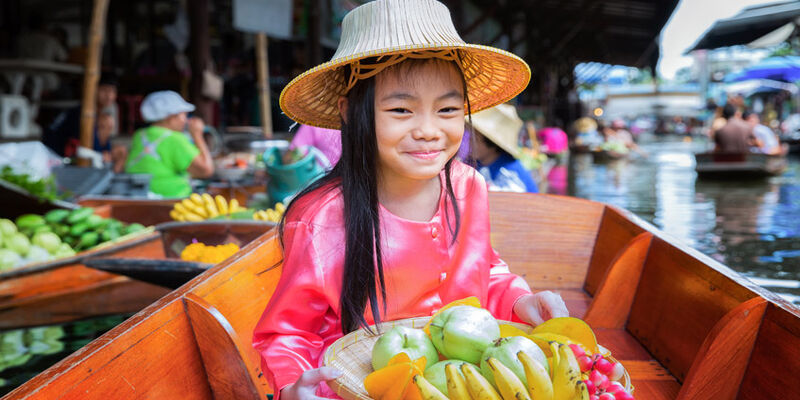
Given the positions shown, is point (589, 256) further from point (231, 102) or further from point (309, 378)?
point (231, 102)

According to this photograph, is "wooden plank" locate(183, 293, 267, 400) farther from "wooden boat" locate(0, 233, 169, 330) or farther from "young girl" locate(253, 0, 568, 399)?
"wooden boat" locate(0, 233, 169, 330)

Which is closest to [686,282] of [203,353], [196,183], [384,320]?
[384,320]

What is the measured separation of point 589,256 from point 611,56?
72.6ft

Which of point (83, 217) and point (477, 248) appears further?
point (83, 217)

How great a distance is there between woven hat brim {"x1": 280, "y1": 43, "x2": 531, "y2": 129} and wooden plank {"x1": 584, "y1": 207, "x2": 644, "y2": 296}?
1.00 meters

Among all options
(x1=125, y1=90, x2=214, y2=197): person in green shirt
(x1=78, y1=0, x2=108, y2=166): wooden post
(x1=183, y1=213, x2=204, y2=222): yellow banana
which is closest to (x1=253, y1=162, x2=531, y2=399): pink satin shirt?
(x1=183, y1=213, x2=204, y2=222): yellow banana

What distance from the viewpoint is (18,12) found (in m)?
9.04

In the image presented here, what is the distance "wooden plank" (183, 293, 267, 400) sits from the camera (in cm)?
138

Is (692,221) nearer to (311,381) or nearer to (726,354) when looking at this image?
(726,354)

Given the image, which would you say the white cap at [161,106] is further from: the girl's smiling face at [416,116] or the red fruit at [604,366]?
the red fruit at [604,366]

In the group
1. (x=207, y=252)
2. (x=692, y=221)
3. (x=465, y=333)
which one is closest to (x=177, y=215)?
(x=207, y=252)

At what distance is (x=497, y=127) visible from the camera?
381cm

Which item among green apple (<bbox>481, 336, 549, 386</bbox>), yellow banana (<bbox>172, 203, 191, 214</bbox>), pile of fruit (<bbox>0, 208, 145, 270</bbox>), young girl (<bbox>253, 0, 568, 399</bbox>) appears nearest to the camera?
green apple (<bbox>481, 336, 549, 386</bbox>)

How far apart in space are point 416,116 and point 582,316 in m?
1.38
